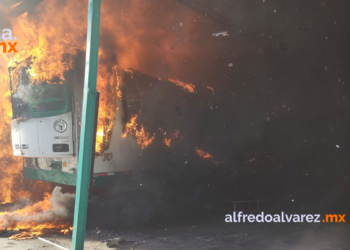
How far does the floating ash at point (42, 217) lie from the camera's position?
6809 mm

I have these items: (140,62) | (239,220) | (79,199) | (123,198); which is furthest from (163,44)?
(79,199)

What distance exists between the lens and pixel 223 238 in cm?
621

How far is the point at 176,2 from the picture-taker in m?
8.77

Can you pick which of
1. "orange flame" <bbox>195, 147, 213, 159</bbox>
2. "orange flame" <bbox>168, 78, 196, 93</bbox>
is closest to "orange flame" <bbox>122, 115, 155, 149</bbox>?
"orange flame" <bbox>195, 147, 213, 159</bbox>

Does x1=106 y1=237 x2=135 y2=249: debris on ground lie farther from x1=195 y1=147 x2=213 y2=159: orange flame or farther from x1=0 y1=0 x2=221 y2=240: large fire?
x1=195 y1=147 x2=213 y2=159: orange flame

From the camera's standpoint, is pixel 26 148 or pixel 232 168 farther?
pixel 232 168

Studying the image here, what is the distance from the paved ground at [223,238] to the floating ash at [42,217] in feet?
2.18

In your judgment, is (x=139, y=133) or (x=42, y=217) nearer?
(x=42, y=217)

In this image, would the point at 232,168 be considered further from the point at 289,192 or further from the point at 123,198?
the point at 123,198

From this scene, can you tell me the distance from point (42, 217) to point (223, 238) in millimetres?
3705

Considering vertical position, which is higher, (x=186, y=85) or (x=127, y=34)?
(x=127, y=34)

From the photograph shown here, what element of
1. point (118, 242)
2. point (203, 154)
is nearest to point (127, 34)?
point (203, 154)

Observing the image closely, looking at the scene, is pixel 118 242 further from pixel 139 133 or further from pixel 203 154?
pixel 203 154

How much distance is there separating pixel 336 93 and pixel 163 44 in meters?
4.41
